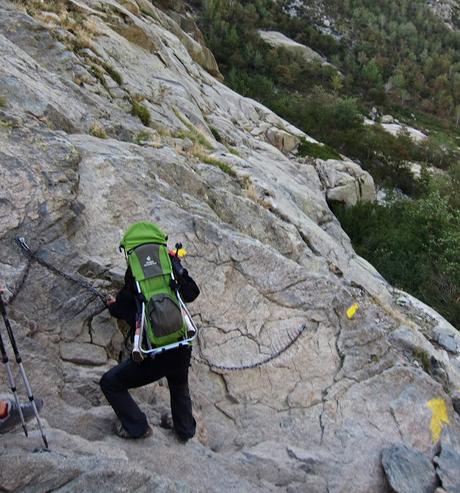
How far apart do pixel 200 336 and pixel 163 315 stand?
Result: 238cm

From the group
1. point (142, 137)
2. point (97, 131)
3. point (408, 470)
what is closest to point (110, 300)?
point (408, 470)

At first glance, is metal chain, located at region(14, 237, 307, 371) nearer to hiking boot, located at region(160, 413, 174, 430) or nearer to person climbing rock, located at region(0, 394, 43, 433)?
hiking boot, located at region(160, 413, 174, 430)

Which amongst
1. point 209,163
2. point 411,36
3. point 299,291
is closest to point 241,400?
point 299,291

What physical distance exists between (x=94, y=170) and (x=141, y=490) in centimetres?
532

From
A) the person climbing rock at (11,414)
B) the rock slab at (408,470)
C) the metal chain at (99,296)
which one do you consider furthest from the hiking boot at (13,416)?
the rock slab at (408,470)

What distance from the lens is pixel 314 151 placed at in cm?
2748

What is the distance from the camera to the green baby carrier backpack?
5031 mm

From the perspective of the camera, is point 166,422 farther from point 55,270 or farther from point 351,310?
point 351,310

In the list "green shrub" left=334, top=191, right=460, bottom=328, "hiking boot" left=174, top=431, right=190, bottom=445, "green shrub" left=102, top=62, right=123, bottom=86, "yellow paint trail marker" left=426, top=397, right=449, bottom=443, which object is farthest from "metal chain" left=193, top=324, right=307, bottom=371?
"green shrub" left=334, top=191, right=460, bottom=328

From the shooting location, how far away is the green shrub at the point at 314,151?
27.1 m

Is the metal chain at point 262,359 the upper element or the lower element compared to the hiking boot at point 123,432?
lower

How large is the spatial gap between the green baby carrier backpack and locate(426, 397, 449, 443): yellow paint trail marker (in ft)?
13.3

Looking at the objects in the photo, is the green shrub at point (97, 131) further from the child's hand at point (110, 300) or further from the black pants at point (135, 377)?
the black pants at point (135, 377)

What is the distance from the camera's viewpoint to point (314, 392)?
281 inches
